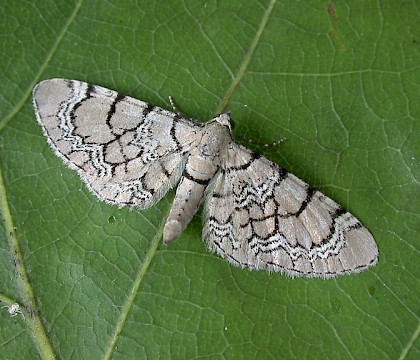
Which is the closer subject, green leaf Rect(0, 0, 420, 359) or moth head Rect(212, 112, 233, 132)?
green leaf Rect(0, 0, 420, 359)

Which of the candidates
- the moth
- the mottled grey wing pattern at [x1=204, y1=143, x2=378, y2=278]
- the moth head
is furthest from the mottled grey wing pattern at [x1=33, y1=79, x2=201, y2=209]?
the mottled grey wing pattern at [x1=204, y1=143, x2=378, y2=278]

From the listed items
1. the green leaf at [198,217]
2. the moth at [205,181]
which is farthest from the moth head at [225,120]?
the green leaf at [198,217]

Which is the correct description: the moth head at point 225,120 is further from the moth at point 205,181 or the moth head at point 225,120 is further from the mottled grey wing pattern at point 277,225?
the mottled grey wing pattern at point 277,225

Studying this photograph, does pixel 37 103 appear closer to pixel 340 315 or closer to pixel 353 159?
pixel 353 159

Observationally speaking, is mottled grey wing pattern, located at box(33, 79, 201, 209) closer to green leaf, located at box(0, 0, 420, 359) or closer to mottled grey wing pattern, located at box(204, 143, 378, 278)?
green leaf, located at box(0, 0, 420, 359)

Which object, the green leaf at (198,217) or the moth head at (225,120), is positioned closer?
the green leaf at (198,217)

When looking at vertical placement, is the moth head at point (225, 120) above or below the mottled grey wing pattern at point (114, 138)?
above
